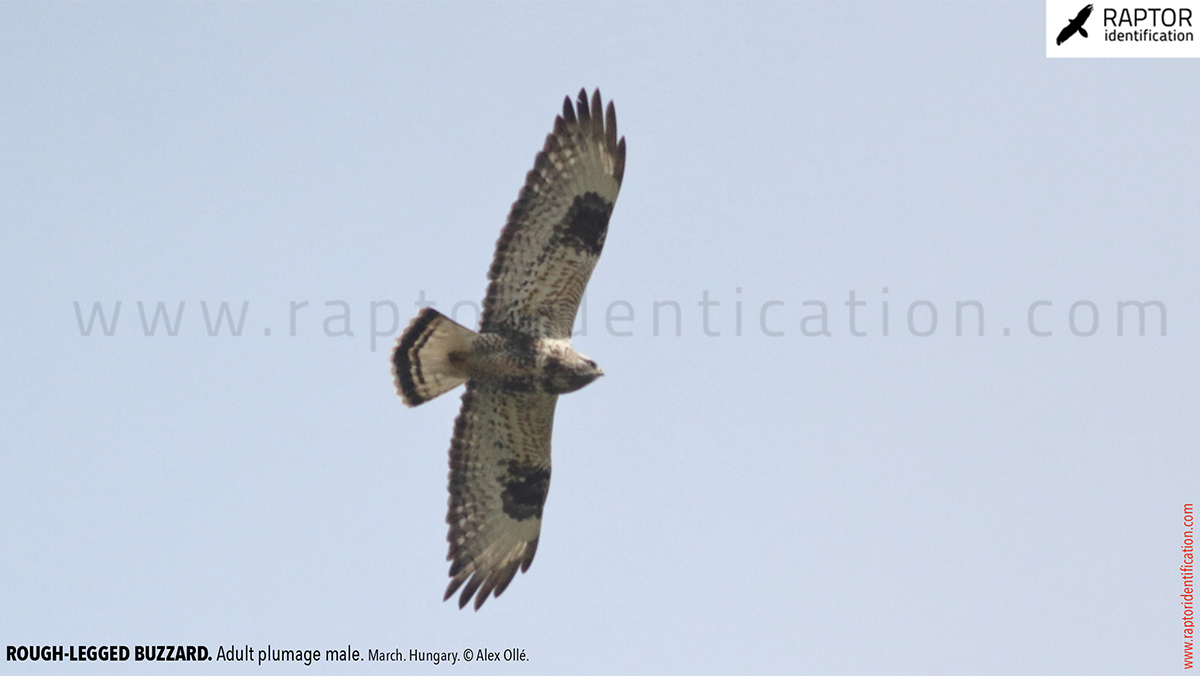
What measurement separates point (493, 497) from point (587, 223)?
8.35 ft

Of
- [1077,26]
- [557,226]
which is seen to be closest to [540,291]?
[557,226]

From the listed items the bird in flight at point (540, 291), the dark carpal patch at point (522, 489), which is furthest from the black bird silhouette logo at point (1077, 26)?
the dark carpal patch at point (522, 489)

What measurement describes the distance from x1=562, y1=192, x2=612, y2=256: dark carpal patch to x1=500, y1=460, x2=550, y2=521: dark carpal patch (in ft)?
6.67

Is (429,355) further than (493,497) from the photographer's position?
No

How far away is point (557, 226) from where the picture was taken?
34.8 ft

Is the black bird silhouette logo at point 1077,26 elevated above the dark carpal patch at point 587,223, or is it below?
above

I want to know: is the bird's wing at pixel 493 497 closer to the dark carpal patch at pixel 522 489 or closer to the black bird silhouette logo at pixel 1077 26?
the dark carpal patch at pixel 522 489

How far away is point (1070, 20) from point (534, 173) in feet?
20.0

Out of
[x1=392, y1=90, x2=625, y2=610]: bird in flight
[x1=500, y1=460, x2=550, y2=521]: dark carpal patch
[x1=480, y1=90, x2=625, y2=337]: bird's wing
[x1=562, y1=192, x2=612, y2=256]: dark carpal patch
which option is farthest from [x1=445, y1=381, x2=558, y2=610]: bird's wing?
[x1=562, y1=192, x2=612, y2=256]: dark carpal patch

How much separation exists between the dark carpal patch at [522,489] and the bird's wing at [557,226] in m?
1.38

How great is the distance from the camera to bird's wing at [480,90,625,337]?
10.6 meters

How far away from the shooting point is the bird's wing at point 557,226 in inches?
418

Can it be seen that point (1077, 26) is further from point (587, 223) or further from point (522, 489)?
point (522, 489)

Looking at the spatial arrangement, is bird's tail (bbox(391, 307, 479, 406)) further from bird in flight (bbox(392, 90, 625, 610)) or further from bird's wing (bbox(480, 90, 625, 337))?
bird's wing (bbox(480, 90, 625, 337))
